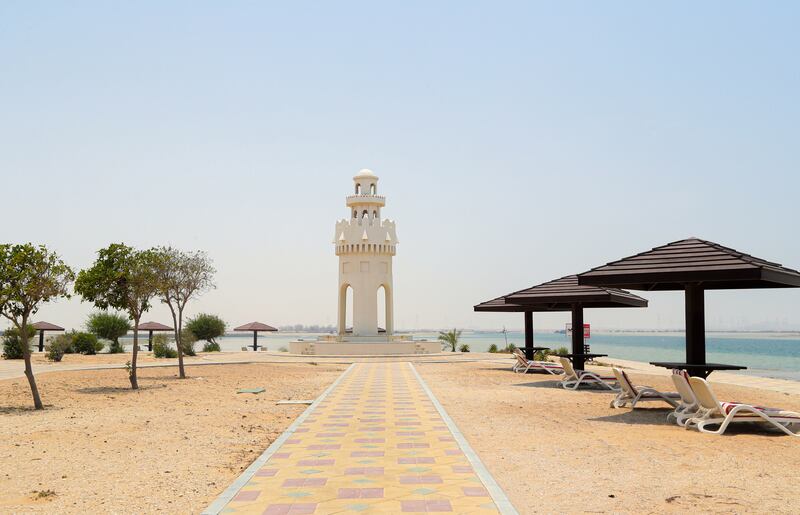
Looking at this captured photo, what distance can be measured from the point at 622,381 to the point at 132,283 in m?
11.8

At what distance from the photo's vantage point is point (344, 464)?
7484 millimetres

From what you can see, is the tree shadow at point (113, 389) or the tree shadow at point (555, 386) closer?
the tree shadow at point (555, 386)

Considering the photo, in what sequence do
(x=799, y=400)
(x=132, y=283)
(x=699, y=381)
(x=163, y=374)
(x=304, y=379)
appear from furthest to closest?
(x=163, y=374) < (x=304, y=379) < (x=132, y=283) < (x=799, y=400) < (x=699, y=381)

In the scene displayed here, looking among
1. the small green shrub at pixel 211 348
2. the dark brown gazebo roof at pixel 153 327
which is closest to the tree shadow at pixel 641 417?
the small green shrub at pixel 211 348

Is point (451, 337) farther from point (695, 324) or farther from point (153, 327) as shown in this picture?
point (695, 324)

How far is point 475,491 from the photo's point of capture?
20.6 ft

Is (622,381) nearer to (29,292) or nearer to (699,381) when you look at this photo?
(699,381)

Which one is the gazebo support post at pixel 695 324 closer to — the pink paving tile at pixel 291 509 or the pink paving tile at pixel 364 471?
the pink paving tile at pixel 364 471

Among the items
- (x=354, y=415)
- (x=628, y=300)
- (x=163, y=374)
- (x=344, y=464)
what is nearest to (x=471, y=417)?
(x=354, y=415)

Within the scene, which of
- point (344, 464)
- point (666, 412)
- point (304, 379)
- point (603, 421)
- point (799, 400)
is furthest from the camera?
point (304, 379)

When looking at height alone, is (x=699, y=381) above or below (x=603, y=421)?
above

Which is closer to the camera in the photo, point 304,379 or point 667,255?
point 667,255

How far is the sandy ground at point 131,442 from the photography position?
20.7 feet

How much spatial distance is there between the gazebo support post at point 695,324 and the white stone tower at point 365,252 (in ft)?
88.2
